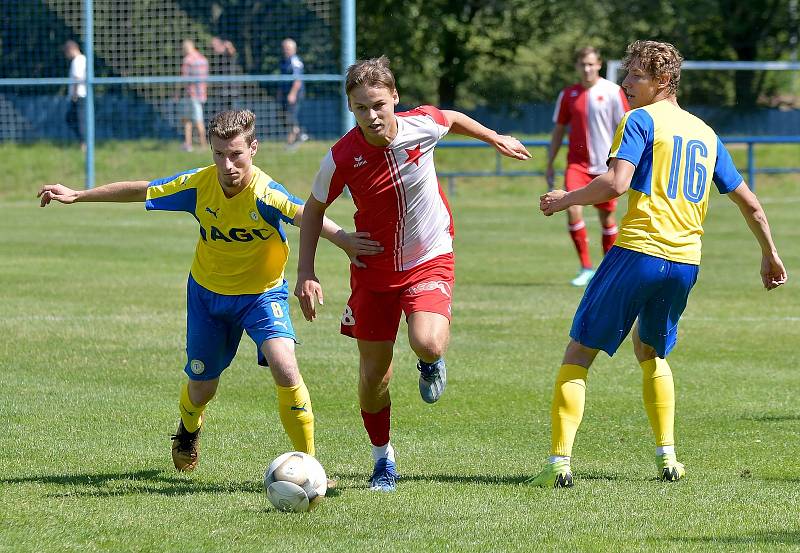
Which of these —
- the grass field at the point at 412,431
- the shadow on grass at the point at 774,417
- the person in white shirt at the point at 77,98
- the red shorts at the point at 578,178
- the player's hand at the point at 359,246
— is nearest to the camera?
the grass field at the point at 412,431

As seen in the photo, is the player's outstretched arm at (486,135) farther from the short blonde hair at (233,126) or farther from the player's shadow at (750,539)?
the player's shadow at (750,539)

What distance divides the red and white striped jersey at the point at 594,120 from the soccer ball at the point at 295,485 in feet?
28.4

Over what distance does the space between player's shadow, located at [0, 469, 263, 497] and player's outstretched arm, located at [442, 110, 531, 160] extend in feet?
6.20

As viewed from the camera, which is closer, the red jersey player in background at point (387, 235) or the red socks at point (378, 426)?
the red jersey player in background at point (387, 235)

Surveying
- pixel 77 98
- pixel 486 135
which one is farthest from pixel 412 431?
pixel 77 98

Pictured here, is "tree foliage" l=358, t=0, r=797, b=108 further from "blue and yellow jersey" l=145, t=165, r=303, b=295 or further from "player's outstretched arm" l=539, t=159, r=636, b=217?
"player's outstretched arm" l=539, t=159, r=636, b=217

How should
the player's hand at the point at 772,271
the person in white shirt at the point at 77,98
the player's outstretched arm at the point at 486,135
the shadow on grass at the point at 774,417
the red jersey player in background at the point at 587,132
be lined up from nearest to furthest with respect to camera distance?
1. the player's outstretched arm at the point at 486,135
2. the player's hand at the point at 772,271
3. the shadow on grass at the point at 774,417
4. the red jersey player in background at the point at 587,132
5. the person in white shirt at the point at 77,98

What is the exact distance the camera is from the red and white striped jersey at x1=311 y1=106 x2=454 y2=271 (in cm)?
583

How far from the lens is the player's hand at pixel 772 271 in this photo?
6230 mm

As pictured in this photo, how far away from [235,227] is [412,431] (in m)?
1.74

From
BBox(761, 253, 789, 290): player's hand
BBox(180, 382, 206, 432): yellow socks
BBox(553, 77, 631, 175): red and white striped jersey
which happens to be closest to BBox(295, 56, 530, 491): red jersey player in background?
BBox(180, 382, 206, 432): yellow socks

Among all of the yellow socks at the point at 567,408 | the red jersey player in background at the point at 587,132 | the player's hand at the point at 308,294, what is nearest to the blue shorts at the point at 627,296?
the yellow socks at the point at 567,408

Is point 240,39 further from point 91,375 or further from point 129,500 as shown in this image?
point 129,500

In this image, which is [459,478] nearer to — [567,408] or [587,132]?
[567,408]
